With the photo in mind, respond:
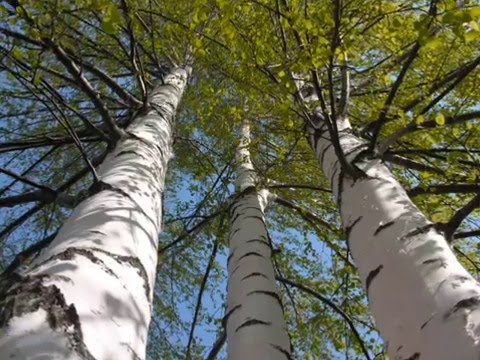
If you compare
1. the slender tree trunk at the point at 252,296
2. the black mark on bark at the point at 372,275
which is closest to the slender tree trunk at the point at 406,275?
the black mark on bark at the point at 372,275

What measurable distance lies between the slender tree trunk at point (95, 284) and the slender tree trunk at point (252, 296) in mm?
911

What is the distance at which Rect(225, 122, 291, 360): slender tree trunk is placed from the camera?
2.29 metres

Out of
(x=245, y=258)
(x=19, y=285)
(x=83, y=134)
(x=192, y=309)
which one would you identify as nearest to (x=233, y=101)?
(x=192, y=309)

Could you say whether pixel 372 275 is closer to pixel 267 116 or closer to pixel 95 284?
pixel 95 284

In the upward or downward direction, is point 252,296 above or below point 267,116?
below

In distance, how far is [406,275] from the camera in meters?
1.47

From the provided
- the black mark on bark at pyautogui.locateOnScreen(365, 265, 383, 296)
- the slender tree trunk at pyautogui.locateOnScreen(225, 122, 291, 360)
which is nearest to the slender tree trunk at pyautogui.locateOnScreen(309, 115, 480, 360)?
the black mark on bark at pyautogui.locateOnScreen(365, 265, 383, 296)

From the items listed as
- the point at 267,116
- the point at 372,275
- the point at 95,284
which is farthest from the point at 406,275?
the point at 267,116

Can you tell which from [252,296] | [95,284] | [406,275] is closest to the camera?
[95,284]

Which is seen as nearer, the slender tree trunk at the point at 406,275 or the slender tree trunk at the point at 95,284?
the slender tree trunk at the point at 95,284

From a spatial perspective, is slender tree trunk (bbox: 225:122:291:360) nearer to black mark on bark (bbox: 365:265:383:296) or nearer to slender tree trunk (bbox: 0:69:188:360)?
black mark on bark (bbox: 365:265:383:296)

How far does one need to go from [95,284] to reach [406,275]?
102cm

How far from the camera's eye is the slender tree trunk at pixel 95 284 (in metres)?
0.92

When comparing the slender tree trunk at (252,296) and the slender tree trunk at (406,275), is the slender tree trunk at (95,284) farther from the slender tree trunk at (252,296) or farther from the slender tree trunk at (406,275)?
the slender tree trunk at (252,296)
